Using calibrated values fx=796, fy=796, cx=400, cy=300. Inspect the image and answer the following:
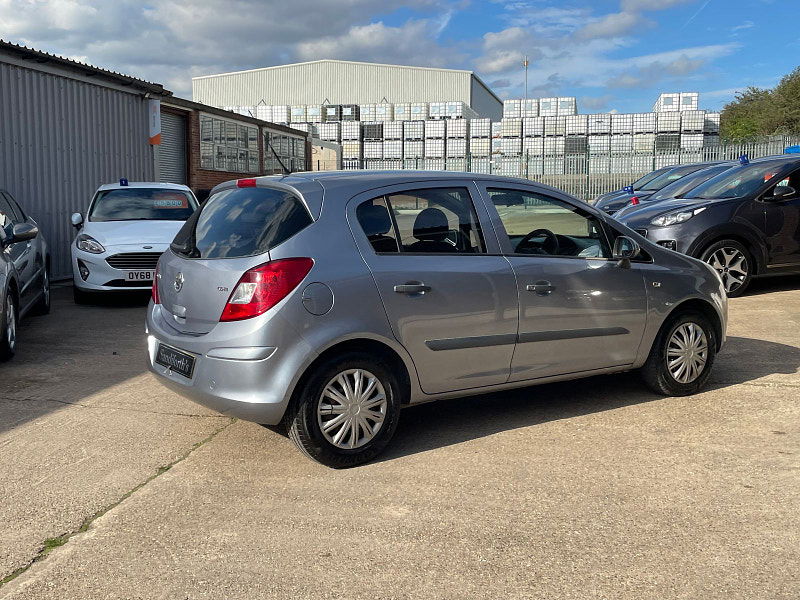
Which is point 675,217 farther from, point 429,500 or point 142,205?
point 142,205

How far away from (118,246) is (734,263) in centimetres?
767

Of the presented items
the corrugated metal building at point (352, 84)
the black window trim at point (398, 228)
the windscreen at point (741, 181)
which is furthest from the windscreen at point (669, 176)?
the corrugated metal building at point (352, 84)

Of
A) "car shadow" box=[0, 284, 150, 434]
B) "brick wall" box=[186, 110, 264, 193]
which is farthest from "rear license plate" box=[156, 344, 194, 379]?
"brick wall" box=[186, 110, 264, 193]

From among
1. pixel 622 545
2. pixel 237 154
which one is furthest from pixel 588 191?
pixel 622 545

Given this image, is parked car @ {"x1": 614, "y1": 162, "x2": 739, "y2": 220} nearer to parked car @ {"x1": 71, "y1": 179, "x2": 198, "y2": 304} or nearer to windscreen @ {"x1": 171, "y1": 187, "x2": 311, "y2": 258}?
parked car @ {"x1": 71, "y1": 179, "x2": 198, "y2": 304}

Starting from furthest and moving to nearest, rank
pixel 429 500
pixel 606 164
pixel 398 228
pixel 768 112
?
pixel 768 112 < pixel 606 164 < pixel 398 228 < pixel 429 500

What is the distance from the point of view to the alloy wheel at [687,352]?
5547mm

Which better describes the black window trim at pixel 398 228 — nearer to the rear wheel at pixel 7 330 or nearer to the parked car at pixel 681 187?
the rear wheel at pixel 7 330

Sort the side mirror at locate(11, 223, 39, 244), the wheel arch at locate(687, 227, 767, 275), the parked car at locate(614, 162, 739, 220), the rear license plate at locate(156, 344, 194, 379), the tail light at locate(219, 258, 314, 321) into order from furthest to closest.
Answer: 1. the parked car at locate(614, 162, 739, 220)
2. the wheel arch at locate(687, 227, 767, 275)
3. the side mirror at locate(11, 223, 39, 244)
4. the rear license plate at locate(156, 344, 194, 379)
5. the tail light at locate(219, 258, 314, 321)

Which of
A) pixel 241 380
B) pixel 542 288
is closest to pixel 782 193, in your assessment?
pixel 542 288

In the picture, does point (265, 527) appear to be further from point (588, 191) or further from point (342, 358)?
point (588, 191)

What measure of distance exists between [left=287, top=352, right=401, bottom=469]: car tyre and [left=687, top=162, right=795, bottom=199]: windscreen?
7.29m

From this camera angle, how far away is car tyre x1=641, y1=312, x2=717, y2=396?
550 cm

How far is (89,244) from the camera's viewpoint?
33.2 feet
